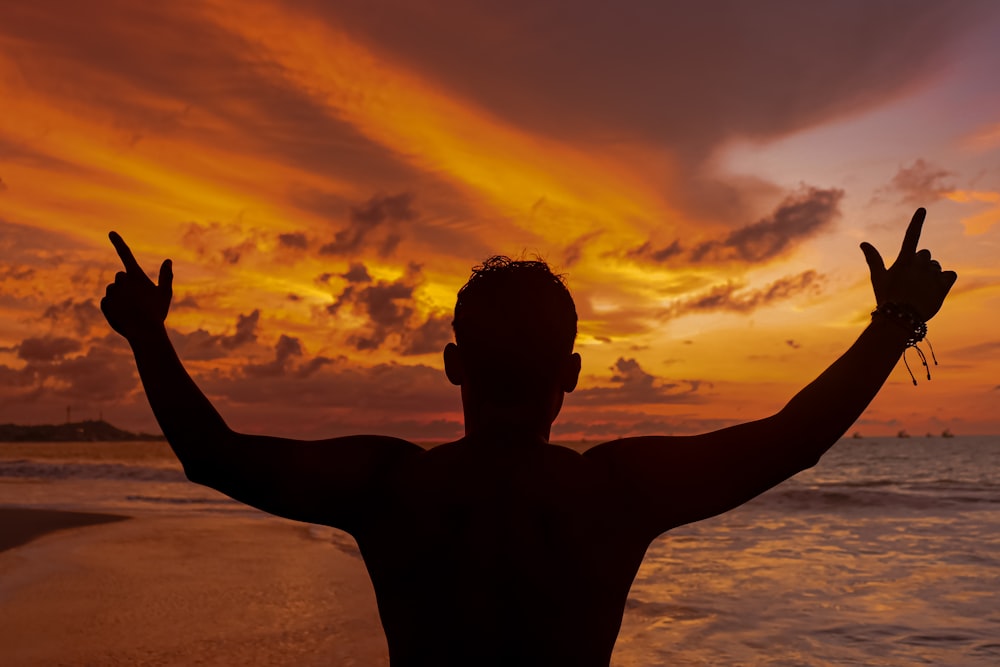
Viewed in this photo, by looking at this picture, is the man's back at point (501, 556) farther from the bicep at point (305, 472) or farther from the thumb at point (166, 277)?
the thumb at point (166, 277)

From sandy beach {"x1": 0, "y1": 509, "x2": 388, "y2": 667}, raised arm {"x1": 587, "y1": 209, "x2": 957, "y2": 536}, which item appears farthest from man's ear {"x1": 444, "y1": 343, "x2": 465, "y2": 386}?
sandy beach {"x1": 0, "y1": 509, "x2": 388, "y2": 667}

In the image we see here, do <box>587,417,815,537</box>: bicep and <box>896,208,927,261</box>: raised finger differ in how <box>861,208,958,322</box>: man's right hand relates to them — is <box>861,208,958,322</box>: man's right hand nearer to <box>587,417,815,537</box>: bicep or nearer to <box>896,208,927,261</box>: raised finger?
<box>896,208,927,261</box>: raised finger

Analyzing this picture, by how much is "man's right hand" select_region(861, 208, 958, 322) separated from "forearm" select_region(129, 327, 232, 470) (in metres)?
1.46

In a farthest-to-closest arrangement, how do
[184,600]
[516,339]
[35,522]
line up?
[35,522], [184,600], [516,339]

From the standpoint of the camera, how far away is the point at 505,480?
1.84m

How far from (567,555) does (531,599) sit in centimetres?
11

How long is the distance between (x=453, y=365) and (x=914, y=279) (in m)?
1.04

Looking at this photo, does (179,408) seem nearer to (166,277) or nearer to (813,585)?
(166,277)

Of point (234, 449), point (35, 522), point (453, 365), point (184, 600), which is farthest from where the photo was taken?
point (35, 522)

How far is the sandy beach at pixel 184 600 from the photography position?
709 cm

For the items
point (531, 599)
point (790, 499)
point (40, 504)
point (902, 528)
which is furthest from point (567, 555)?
point (790, 499)

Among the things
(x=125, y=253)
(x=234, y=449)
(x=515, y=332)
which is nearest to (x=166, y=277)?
(x=125, y=253)

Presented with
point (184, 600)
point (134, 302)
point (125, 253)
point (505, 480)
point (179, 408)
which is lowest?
point (184, 600)

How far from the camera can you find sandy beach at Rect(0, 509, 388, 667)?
23.3 feet
